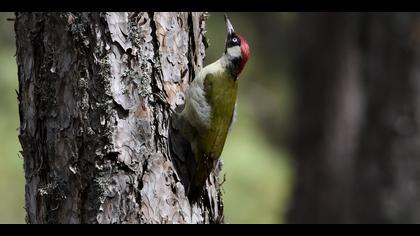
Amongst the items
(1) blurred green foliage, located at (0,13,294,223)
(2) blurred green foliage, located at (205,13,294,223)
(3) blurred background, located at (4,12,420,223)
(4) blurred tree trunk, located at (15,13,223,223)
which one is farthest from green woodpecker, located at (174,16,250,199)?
(2) blurred green foliage, located at (205,13,294,223)

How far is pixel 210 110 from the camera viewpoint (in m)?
4.26

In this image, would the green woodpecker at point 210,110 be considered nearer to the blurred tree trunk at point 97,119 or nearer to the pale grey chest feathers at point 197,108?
the pale grey chest feathers at point 197,108

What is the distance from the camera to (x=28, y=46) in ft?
11.7

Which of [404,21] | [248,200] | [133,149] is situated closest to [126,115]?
[133,149]

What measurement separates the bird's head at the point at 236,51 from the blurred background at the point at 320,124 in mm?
3660

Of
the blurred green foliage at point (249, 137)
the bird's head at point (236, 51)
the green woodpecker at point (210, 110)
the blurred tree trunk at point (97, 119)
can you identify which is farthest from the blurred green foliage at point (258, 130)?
the blurred tree trunk at point (97, 119)

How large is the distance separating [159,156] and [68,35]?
2.23 ft

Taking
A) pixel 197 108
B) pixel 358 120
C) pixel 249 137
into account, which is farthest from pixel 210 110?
pixel 249 137

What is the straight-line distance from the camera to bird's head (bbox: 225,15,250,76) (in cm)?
451

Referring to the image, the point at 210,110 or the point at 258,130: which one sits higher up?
the point at 258,130

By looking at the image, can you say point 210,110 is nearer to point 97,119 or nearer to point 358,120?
point 97,119

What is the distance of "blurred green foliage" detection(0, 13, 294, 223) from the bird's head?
15.5 feet

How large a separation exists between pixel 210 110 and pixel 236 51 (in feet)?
1.71
